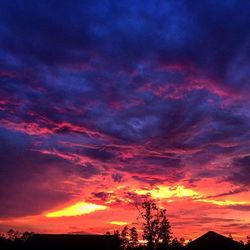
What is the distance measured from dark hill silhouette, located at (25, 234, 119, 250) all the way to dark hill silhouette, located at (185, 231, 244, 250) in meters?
16.7

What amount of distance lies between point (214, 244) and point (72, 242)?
2420cm

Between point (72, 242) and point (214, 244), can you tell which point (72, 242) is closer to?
point (72, 242)

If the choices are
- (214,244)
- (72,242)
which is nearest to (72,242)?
(72,242)

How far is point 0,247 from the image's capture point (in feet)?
160

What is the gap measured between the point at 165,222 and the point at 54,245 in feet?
75.8

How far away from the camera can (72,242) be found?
61438mm

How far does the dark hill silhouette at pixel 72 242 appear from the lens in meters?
60.8

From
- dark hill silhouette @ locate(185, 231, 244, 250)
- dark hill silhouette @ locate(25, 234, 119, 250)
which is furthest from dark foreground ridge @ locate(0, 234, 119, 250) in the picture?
dark hill silhouette @ locate(185, 231, 244, 250)

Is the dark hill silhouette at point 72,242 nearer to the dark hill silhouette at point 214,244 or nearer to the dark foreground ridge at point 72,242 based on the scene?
the dark foreground ridge at point 72,242

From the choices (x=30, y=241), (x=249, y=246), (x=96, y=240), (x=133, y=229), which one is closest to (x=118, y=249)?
(x=96, y=240)

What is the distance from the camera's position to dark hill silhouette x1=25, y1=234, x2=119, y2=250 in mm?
60844

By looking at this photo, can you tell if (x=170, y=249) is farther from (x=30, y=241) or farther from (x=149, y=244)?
(x=30, y=241)

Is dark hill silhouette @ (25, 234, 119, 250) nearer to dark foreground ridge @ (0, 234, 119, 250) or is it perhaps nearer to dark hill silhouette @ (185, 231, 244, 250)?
dark foreground ridge @ (0, 234, 119, 250)

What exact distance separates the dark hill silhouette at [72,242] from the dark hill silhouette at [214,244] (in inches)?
658
